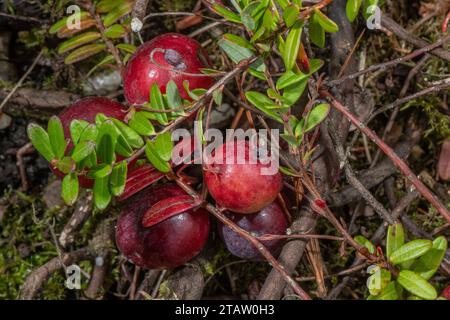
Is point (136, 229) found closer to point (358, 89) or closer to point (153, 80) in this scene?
point (153, 80)

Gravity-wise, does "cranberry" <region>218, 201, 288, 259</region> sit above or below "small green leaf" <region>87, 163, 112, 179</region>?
below

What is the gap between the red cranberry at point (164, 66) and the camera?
1614 mm

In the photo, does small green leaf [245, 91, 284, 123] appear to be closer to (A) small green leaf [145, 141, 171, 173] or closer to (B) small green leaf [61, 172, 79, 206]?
(A) small green leaf [145, 141, 171, 173]

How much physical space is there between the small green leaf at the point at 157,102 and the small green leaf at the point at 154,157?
71 millimetres

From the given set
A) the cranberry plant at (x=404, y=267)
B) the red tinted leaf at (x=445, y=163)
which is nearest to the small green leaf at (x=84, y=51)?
the cranberry plant at (x=404, y=267)

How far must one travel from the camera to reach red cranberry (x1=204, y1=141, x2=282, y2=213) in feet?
4.92

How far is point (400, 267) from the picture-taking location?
1425 millimetres

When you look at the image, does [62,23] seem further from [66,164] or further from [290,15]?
[290,15]

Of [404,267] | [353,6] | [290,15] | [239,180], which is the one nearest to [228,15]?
[290,15]

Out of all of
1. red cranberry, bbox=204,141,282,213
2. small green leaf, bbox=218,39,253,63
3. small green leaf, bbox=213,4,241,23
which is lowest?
red cranberry, bbox=204,141,282,213

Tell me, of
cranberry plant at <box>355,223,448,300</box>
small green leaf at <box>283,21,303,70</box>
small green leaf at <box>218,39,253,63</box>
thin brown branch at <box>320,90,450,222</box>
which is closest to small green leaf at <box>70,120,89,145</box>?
small green leaf at <box>218,39,253,63</box>

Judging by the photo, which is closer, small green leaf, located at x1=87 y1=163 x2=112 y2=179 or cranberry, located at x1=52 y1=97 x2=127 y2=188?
small green leaf, located at x1=87 y1=163 x2=112 y2=179

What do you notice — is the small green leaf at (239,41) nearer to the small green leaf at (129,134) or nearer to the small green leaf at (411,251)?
the small green leaf at (129,134)

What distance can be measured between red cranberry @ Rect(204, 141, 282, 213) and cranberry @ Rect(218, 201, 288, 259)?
102 millimetres
